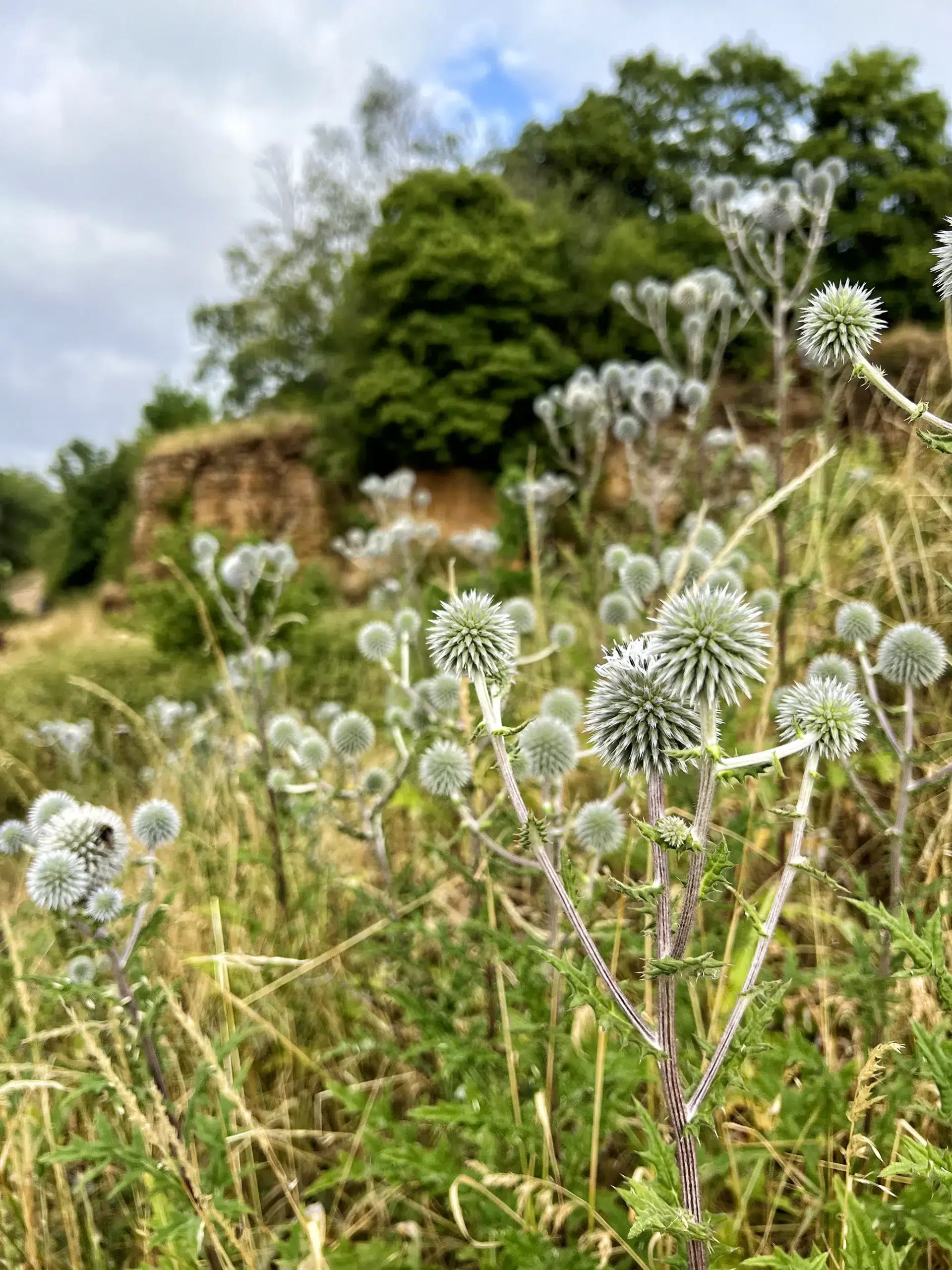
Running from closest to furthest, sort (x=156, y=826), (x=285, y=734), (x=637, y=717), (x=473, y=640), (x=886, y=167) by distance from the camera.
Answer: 1. (x=637, y=717)
2. (x=473, y=640)
3. (x=156, y=826)
4. (x=285, y=734)
5. (x=886, y=167)

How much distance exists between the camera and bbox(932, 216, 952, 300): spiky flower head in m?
Answer: 1.03

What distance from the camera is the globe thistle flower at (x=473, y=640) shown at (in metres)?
1.14

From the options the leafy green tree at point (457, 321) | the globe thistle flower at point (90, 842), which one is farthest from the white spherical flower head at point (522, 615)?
the leafy green tree at point (457, 321)

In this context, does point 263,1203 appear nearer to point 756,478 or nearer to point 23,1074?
point 23,1074

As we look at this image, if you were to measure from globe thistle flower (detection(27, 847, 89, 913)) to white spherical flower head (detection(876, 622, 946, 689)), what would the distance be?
190cm

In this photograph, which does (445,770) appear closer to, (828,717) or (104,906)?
(104,906)

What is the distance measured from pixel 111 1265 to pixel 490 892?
1445 millimetres

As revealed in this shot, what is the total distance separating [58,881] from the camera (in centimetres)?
179

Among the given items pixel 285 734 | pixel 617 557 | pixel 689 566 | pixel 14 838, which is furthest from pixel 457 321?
pixel 14 838

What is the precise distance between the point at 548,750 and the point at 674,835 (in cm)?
87

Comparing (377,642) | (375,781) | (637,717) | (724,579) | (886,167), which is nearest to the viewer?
(637,717)

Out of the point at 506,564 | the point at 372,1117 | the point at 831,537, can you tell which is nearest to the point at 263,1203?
the point at 372,1117

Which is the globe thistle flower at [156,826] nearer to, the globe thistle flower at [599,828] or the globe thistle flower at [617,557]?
the globe thistle flower at [599,828]

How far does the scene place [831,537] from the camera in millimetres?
5070
